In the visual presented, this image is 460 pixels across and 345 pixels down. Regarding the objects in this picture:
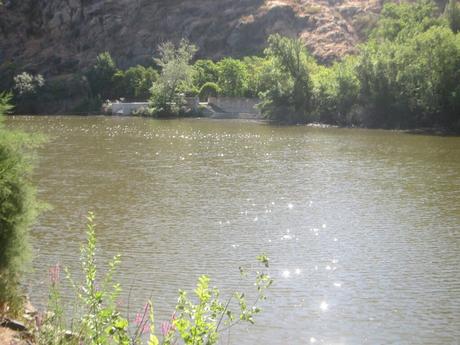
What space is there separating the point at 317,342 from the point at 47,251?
29.1 ft

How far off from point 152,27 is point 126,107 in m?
26.0

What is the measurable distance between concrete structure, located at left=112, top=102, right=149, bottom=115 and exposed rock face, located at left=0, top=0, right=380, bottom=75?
18.4m

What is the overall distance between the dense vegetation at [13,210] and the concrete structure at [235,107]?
69.9 m

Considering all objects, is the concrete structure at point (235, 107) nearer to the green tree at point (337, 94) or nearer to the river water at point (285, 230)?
the green tree at point (337, 94)

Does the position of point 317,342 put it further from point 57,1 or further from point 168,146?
point 57,1

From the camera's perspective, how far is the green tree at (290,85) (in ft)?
241

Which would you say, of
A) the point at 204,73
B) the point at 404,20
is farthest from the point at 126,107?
→ the point at 404,20

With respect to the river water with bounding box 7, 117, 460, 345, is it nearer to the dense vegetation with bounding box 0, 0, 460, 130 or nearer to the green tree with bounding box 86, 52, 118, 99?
the dense vegetation with bounding box 0, 0, 460, 130

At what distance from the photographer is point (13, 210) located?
1127 cm

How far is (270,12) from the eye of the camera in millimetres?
102625

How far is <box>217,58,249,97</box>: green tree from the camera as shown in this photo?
3359 inches

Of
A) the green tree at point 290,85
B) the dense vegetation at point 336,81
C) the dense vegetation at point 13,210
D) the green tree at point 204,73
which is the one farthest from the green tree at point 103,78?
the dense vegetation at point 13,210

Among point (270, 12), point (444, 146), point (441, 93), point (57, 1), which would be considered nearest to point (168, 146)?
point (444, 146)

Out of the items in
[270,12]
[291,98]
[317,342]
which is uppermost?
[270,12]
